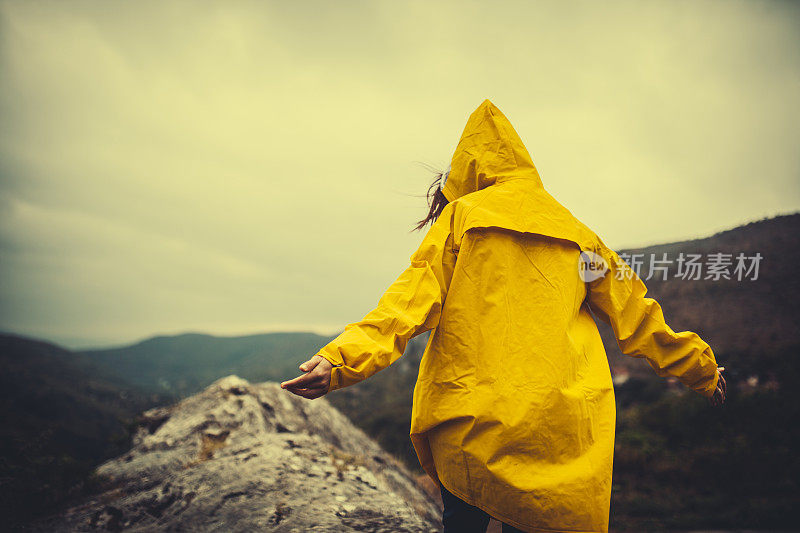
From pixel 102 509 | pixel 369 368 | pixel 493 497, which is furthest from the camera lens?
pixel 102 509

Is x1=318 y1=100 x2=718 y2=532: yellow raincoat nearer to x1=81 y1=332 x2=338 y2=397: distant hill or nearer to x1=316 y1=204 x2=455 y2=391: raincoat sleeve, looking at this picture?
x1=316 y1=204 x2=455 y2=391: raincoat sleeve

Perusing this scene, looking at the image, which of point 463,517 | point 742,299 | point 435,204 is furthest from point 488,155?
point 742,299

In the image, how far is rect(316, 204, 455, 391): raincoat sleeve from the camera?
4.55 ft

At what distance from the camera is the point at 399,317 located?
1.57 meters

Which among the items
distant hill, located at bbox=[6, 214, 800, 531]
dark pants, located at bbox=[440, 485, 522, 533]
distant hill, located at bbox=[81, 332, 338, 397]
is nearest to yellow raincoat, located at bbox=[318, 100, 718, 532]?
dark pants, located at bbox=[440, 485, 522, 533]

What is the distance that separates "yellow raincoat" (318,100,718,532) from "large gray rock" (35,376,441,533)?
1.52 meters

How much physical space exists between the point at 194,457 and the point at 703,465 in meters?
8.68

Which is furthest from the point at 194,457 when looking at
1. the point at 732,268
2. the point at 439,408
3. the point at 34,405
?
the point at 732,268

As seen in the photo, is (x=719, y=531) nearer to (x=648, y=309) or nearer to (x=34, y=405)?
(x=648, y=309)

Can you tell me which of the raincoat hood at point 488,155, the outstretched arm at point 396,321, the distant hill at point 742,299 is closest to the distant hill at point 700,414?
the distant hill at point 742,299

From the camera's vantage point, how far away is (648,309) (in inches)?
89.2

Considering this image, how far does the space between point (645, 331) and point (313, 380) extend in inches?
82.4

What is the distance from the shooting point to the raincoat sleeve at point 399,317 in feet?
4.55

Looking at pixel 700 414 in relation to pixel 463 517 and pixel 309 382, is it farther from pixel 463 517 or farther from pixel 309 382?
pixel 309 382
